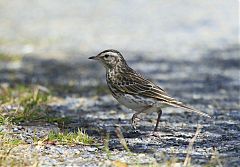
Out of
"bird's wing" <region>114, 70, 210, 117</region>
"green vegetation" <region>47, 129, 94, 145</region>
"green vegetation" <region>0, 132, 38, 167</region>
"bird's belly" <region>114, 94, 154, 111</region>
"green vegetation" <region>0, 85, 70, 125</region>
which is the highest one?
"bird's wing" <region>114, 70, 210, 117</region>

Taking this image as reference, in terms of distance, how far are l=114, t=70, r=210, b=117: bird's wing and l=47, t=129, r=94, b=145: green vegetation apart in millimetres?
1121

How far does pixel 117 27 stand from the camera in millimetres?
19719

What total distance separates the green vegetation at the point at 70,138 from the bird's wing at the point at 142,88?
1121 millimetres

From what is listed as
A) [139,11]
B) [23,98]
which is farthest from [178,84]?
[139,11]

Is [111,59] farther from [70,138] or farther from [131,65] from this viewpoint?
[131,65]

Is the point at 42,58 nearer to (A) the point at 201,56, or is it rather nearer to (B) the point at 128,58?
(B) the point at 128,58

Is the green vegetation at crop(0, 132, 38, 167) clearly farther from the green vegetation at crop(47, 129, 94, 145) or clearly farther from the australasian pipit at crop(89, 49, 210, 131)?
the australasian pipit at crop(89, 49, 210, 131)

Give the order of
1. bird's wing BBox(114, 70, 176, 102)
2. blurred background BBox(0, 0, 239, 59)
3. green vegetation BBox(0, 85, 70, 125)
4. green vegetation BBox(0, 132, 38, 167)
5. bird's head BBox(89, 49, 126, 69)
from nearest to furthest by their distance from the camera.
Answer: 1. green vegetation BBox(0, 132, 38, 167)
2. bird's wing BBox(114, 70, 176, 102)
3. green vegetation BBox(0, 85, 70, 125)
4. bird's head BBox(89, 49, 126, 69)
5. blurred background BBox(0, 0, 239, 59)

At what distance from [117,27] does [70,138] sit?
11975 mm

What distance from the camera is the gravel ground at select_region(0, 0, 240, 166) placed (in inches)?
311

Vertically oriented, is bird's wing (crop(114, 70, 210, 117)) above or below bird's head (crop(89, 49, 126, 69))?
below

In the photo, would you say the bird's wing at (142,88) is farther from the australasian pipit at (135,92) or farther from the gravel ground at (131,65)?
the gravel ground at (131,65)

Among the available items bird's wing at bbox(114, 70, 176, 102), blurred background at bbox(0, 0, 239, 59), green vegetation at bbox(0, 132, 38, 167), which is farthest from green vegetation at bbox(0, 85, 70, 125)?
blurred background at bbox(0, 0, 239, 59)

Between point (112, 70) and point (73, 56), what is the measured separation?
6899 mm
